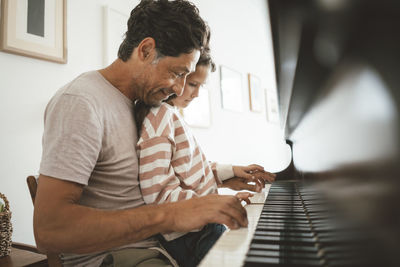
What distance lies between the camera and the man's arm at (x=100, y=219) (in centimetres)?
57

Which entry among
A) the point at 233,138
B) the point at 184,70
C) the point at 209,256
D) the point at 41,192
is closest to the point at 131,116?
the point at 184,70

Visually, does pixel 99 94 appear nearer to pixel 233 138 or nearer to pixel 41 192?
pixel 41 192

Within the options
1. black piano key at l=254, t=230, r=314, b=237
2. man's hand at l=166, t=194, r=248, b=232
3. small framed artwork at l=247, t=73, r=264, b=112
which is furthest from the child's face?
small framed artwork at l=247, t=73, r=264, b=112

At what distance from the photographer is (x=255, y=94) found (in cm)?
404

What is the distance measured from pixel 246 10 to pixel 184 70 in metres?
3.53

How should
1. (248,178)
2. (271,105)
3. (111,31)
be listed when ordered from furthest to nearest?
(271,105)
(111,31)
(248,178)

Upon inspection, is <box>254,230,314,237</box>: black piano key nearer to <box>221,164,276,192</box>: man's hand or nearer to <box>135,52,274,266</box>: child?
<box>135,52,274,266</box>: child

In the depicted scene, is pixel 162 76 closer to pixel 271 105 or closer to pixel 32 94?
pixel 32 94

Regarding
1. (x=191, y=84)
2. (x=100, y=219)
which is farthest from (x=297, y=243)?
(x=191, y=84)

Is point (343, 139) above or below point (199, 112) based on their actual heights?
below

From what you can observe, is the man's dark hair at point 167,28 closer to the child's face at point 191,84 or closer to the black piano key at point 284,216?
the child's face at point 191,84

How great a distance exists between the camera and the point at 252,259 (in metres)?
0.39

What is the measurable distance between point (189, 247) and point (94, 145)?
1.32 feet

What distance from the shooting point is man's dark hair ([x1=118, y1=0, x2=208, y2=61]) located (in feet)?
3.00
